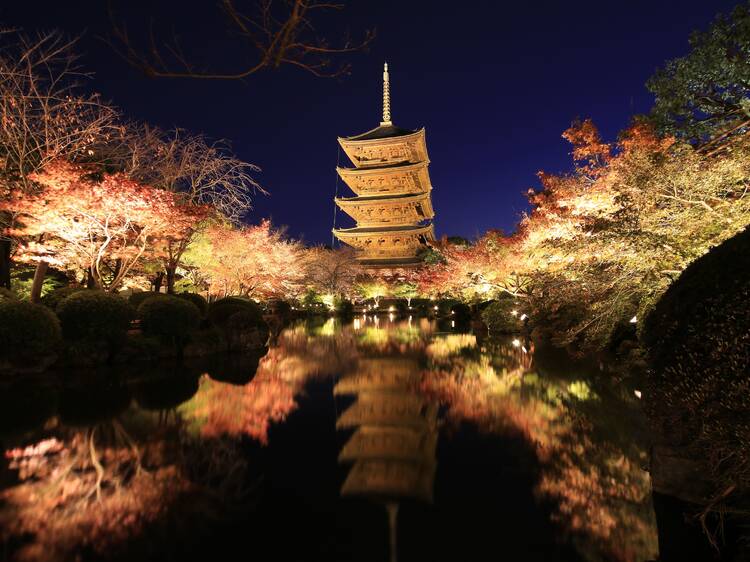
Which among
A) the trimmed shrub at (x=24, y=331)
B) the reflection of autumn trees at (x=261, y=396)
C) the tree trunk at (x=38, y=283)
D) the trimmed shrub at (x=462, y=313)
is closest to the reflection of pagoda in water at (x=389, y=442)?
the reflection of autumn trees at (x=261, y=396)

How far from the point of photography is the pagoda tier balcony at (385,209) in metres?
38.3

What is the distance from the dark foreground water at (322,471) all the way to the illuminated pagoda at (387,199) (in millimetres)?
30366

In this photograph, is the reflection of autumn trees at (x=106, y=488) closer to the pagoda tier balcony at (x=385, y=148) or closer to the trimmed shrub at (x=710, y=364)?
the trimmed shrub at (x=710, y=364)

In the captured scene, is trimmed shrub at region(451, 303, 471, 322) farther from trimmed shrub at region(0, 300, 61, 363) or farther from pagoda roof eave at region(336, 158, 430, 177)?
trimmed shrub at region(0, 300, 61, 363)

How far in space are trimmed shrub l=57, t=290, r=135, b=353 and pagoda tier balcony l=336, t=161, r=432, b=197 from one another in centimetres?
3045

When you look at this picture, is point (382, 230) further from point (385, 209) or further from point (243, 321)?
point (243, 321)

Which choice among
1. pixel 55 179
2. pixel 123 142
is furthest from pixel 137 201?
pixel 123 142

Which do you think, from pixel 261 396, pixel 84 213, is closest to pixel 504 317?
pixel 261 396

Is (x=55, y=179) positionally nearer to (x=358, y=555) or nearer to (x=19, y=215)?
(x=19, y=215)

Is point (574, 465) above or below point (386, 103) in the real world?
below

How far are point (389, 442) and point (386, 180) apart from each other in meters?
35.7

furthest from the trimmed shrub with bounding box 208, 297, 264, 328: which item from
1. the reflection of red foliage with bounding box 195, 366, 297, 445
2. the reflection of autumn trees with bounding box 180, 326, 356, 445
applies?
the reflection of red foliage with bounding box 195, 366, 297, 445

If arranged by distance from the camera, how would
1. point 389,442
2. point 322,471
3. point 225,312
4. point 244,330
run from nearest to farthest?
1. point 322,471
2. point 389,442
3. point 244,330
4. point 225,312

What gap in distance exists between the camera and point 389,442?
17.6ft
